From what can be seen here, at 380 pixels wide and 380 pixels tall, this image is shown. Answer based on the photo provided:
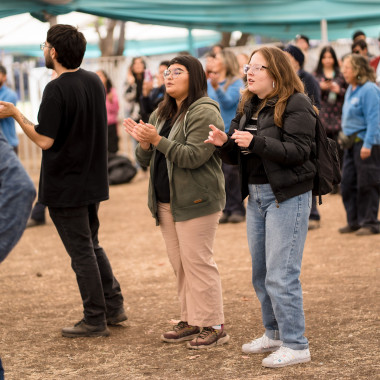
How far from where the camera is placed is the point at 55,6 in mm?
10047

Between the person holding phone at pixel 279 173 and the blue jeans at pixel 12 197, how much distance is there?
1.51 metres

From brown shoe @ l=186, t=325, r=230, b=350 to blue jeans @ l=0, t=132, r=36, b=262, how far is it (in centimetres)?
219

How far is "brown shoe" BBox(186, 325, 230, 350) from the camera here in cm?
491

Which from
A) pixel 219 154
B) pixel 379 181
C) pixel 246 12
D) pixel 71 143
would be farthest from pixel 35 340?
pixel 246 12

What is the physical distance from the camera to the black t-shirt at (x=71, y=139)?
4898mm

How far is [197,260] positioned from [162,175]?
0.61 m

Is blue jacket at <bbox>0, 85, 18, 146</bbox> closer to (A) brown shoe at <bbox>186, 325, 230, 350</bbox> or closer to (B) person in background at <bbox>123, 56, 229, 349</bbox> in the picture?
(B) person in background at <bbox>123, 56, 229, 349</bbox>

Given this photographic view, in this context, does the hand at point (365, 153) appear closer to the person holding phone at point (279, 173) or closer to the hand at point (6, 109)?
the person holding phone at point (279, 173)

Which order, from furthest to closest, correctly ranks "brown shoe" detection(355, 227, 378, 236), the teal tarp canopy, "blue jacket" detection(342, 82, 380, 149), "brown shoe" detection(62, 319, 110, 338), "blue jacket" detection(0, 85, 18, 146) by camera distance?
the teal tarp canopy
"blue jacket" detection(0, 85, 18, 146)
"brown shoe" detection(355, 227, 378, 236)
"blue jacket" detection(342, 82, 380, 149)
"brown shoe" detection(62, 319, 110, 338)

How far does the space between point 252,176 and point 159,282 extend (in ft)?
8.67

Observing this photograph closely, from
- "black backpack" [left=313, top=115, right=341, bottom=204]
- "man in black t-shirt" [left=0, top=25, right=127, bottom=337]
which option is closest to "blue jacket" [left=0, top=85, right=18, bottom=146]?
"man in black t-shirt" [left=0, top=25, right=127, bottom=337]

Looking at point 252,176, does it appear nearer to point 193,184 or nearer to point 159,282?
point 193,184

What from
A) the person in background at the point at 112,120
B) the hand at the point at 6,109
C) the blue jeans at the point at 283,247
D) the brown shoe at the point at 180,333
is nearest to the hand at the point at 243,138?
the blue jeans at the point at 283,247

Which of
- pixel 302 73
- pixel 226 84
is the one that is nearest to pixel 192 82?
pixel 302 73
